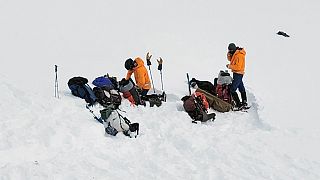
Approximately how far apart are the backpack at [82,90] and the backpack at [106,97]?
0.13m

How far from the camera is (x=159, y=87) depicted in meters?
14.7

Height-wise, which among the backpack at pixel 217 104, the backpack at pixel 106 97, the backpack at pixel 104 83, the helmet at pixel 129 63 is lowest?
the backpack at pixel 217 104

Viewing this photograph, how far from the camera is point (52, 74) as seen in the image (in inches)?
591

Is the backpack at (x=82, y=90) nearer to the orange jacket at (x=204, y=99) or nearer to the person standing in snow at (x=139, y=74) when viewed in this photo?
the person standing in snow at (x=139, y=74)

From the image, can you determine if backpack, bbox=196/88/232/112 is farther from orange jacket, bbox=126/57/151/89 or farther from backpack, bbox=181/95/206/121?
orange jacket, bbox=126/57/151/89

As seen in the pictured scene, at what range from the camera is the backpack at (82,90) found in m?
11.1

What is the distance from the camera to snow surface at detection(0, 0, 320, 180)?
7.84 meters

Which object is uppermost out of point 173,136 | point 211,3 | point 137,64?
point 211,3

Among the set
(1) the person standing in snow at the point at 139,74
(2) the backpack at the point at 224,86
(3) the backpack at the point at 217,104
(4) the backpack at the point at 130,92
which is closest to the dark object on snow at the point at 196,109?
(3) the backpack at the point at 217,104

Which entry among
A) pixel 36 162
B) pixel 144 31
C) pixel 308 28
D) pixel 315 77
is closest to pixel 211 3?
pixel 308 28

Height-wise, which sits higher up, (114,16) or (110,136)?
(114,16)

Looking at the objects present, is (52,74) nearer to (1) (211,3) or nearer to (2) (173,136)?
(2) (173,136)

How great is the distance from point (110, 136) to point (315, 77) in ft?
32.6

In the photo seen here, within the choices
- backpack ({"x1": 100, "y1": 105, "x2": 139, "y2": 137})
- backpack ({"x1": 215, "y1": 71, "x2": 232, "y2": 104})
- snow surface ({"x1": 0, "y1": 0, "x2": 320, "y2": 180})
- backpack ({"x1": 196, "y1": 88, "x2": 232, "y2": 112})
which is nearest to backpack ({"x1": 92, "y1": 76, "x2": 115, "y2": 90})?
snow surface ({"x1": 0, "y1": 0, "x2": 320, "y2": 180})
